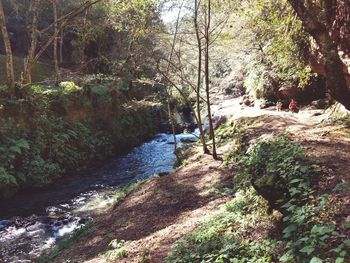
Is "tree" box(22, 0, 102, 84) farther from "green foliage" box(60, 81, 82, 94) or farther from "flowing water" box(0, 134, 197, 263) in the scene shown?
"flowing water" box(0, 134, 197, 263)

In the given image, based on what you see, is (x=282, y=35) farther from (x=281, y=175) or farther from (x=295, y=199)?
(x=295, y=199)

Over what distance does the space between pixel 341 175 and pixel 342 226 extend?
5.06 feet

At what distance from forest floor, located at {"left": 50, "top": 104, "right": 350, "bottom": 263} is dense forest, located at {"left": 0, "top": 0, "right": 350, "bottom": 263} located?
5cm

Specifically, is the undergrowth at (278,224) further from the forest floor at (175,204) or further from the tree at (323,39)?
the tree at (323,39)

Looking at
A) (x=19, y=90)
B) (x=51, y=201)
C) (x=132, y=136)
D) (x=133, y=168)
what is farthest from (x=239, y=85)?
(x=51, y=201)

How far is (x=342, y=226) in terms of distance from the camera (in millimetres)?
4688

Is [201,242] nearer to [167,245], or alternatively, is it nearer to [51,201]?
[167,245]

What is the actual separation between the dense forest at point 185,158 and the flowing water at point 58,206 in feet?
0.19

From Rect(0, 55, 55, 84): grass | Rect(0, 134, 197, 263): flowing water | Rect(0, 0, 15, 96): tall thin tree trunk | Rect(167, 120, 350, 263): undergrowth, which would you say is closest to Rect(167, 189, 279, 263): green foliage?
Rect(167, 120, 350, 263): undergrowth

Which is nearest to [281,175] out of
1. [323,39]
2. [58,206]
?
[323,39]

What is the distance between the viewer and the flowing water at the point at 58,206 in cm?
1041

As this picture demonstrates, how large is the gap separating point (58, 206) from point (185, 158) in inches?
225

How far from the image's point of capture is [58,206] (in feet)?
43.3

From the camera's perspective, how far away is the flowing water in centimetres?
1041
